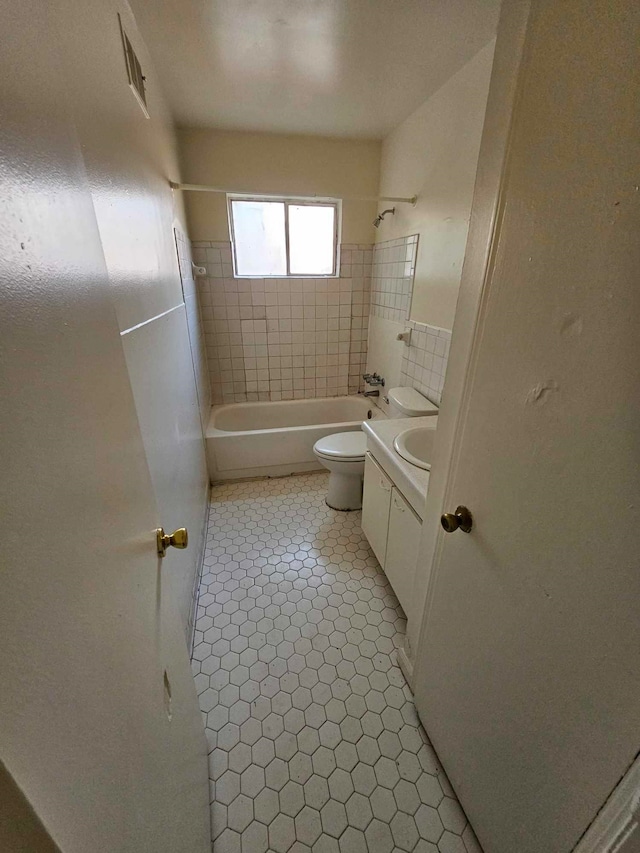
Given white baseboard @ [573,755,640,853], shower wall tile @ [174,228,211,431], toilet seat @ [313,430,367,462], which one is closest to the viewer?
white baseboard @ [573,755,640,853]

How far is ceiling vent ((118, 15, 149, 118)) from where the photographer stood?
117 centimetres

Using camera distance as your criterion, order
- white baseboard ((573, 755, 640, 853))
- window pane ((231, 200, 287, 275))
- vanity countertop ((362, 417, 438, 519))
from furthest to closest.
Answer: window pane ((231, 200, 287, 275)) → vanity countertop ((362, 417, 438, 519)) → white baseboard ((573, 755, 640, 853))

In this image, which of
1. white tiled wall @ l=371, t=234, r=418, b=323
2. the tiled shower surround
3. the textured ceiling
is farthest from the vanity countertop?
the textured ceiling

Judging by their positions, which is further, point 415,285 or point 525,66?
point 415,285

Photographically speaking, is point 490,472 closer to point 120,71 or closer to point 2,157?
point 2,157

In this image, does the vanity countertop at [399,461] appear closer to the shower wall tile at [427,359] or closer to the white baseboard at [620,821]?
the shower wall tile at [427,359]

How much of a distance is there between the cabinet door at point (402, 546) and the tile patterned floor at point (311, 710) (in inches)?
9.1

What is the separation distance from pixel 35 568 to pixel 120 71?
152 centimetres

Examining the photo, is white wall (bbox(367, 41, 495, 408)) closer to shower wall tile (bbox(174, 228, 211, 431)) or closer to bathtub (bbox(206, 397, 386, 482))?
bathtub (bbox(206, 397, 386, 482))

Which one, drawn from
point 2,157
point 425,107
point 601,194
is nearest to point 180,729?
point 2,157

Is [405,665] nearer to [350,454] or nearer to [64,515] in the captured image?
[350,454]

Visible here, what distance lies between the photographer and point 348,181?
104 inches

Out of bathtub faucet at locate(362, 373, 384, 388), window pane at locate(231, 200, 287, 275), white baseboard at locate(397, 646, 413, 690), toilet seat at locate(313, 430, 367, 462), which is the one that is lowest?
white baseboard at locate(397, 646, 413, 690)

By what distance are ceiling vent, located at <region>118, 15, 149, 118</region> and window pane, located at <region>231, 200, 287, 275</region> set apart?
1.34 metres
